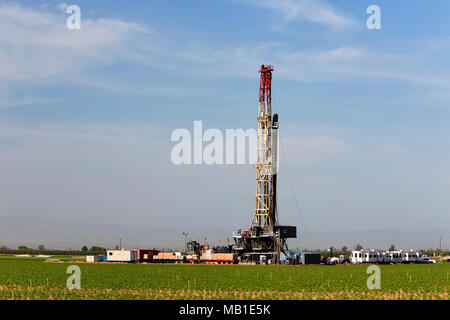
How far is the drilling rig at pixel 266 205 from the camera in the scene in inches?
4921

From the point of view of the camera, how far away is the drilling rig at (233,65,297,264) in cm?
12500

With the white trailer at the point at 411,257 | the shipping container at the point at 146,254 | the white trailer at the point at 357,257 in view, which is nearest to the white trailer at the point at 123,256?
the shipping container at the point at 146,254

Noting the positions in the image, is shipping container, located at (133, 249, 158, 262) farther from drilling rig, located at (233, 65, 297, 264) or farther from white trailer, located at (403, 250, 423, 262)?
white trailer, located at (403, 250, 423, 262)

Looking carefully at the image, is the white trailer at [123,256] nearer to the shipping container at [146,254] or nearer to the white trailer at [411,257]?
the shipping container at [146,254]

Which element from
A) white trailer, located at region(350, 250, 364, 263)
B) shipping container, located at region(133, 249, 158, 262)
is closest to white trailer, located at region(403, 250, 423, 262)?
white trailer, located at region(350, 250, 364, 263)

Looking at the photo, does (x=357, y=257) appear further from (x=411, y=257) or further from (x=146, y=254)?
(x=146, y=254)

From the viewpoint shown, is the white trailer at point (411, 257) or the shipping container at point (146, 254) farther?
the white trailer at point (411, 257)

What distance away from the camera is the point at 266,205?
422 feet

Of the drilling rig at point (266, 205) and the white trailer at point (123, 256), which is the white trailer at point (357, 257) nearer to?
the drilling rig at point (266, 205)
